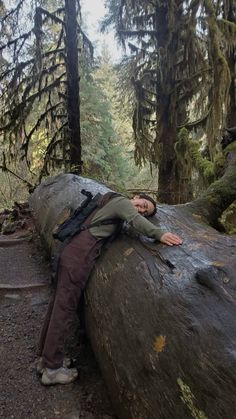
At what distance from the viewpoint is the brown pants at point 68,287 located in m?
3.48

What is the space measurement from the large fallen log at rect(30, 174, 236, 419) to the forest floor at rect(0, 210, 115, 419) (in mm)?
322

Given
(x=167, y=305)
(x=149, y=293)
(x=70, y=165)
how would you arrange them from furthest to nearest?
(x=70, y=165) < (x=149, y=293) < (x=167, y=305)

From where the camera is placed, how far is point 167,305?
2652 millimetres

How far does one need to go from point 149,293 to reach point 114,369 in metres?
0.65

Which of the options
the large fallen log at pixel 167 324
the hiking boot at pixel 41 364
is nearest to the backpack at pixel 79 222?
the large fallen log at pixel 167 324

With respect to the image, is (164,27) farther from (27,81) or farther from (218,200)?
(218,200)

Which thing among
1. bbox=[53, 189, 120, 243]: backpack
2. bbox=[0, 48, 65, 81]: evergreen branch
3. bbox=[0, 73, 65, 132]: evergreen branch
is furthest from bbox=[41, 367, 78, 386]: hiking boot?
bbox=[0, 48, 65, 81]: evergreen branch

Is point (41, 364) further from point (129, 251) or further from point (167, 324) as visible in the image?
point (167, 324)

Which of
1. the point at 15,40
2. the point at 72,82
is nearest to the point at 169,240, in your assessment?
the point at 72,82

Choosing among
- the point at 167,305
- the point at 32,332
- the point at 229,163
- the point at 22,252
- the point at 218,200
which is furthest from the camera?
the point at 22,252

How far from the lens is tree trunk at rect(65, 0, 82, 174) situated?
33.5 ft

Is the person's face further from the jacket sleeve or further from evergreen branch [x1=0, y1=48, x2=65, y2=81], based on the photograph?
evergreen branch [x1=0, y1=48, x2=65, y2=81]

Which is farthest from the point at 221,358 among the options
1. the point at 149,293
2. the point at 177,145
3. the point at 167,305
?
the point at 177,145

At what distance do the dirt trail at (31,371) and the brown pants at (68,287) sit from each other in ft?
0.89
